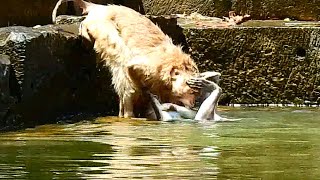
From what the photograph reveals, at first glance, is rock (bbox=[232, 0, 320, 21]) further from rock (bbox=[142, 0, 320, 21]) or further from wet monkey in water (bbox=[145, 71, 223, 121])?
wet monkey in water (bbox=[145, 71, 223, 121])

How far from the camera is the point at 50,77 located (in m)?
5.13

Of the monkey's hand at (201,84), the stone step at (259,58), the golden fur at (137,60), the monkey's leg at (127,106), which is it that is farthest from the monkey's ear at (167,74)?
the stone step at (259,58)

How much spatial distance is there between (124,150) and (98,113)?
7.99 ft

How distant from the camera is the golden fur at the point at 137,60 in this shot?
5367 mm

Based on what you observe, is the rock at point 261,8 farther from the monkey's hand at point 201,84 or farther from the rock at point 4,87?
the rock at point 4,87

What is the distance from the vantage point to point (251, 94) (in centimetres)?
646

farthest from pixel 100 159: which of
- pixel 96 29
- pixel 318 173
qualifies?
pixel 96 29

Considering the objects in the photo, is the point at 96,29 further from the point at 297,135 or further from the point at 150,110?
the point at 297,135

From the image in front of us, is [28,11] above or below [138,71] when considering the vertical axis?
above

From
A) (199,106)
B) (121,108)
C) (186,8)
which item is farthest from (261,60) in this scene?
(186,8)

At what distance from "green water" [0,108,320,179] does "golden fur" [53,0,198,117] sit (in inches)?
16.6

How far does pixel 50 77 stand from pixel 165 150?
1.91 meters

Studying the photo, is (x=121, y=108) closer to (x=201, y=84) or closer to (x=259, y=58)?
(x=201, y=84)

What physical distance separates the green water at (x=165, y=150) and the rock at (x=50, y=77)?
23 cm
